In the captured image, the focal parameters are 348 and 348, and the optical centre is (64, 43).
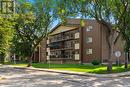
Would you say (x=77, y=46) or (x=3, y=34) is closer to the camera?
(x=3, y=34)

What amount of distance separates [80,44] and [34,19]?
67.7 ft

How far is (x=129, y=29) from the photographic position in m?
42.2

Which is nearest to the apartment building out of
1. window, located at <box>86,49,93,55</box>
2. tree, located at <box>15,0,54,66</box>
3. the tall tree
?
window, located at <box>86,49,93,55</box>

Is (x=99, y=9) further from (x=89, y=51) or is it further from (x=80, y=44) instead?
(x=80, y=44)

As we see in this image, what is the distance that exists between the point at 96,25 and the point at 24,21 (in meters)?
18.1

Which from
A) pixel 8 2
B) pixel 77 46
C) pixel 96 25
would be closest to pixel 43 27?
pixel 96 25

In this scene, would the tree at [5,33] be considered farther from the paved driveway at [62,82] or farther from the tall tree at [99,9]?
the tall tree at [99,9]

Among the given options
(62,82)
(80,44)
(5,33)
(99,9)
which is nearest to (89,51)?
(80,44)

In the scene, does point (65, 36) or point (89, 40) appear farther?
point (65, 36)

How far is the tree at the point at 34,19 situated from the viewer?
2073 inches

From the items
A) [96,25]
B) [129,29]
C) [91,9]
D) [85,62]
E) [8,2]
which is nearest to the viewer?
[8,2]

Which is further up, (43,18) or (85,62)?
(43,18)

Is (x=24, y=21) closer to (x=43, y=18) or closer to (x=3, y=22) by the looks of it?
(x=43, y=18)

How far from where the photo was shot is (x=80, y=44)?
236 feet
